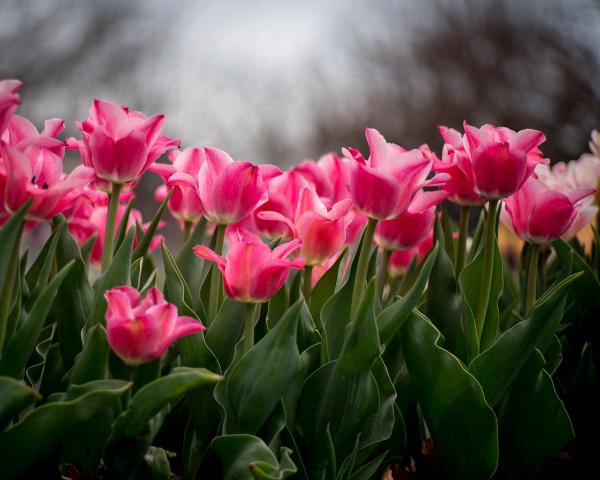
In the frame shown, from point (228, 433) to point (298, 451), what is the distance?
0.07m

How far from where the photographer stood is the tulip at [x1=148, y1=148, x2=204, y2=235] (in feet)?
2.70

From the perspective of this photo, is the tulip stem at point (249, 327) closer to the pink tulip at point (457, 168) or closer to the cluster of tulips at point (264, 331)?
the cluster of tulips at point (264, 331)

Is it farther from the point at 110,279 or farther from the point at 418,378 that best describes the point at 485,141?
the point at 110,279

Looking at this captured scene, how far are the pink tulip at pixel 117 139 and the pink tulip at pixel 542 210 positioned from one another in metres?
0.44

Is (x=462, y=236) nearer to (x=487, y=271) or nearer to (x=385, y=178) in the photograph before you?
(x=487, y=271)

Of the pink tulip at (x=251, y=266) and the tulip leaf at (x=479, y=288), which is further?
the tulip leaf at (x=479, y=288)

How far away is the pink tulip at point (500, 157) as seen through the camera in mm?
726

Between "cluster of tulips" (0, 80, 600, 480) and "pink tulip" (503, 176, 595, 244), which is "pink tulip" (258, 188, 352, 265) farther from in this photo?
"pink tulip" (503, 176, 595, 244)

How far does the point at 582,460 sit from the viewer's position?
995 millimetres

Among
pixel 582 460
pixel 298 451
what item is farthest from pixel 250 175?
pixel 582 460

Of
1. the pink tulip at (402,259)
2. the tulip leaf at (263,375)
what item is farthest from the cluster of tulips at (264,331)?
the pink tulip at (402,259)

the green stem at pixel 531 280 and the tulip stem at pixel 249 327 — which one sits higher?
the tulip stem at pixel 249 327

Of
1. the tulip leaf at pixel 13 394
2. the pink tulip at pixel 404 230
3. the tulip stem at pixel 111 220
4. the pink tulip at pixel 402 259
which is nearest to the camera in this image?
the tulip leaf at pixel 13 394

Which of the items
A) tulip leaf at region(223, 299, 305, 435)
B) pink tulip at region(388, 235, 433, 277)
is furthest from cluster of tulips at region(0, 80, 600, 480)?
pink tulip at region(388, 235, 433, 277)
